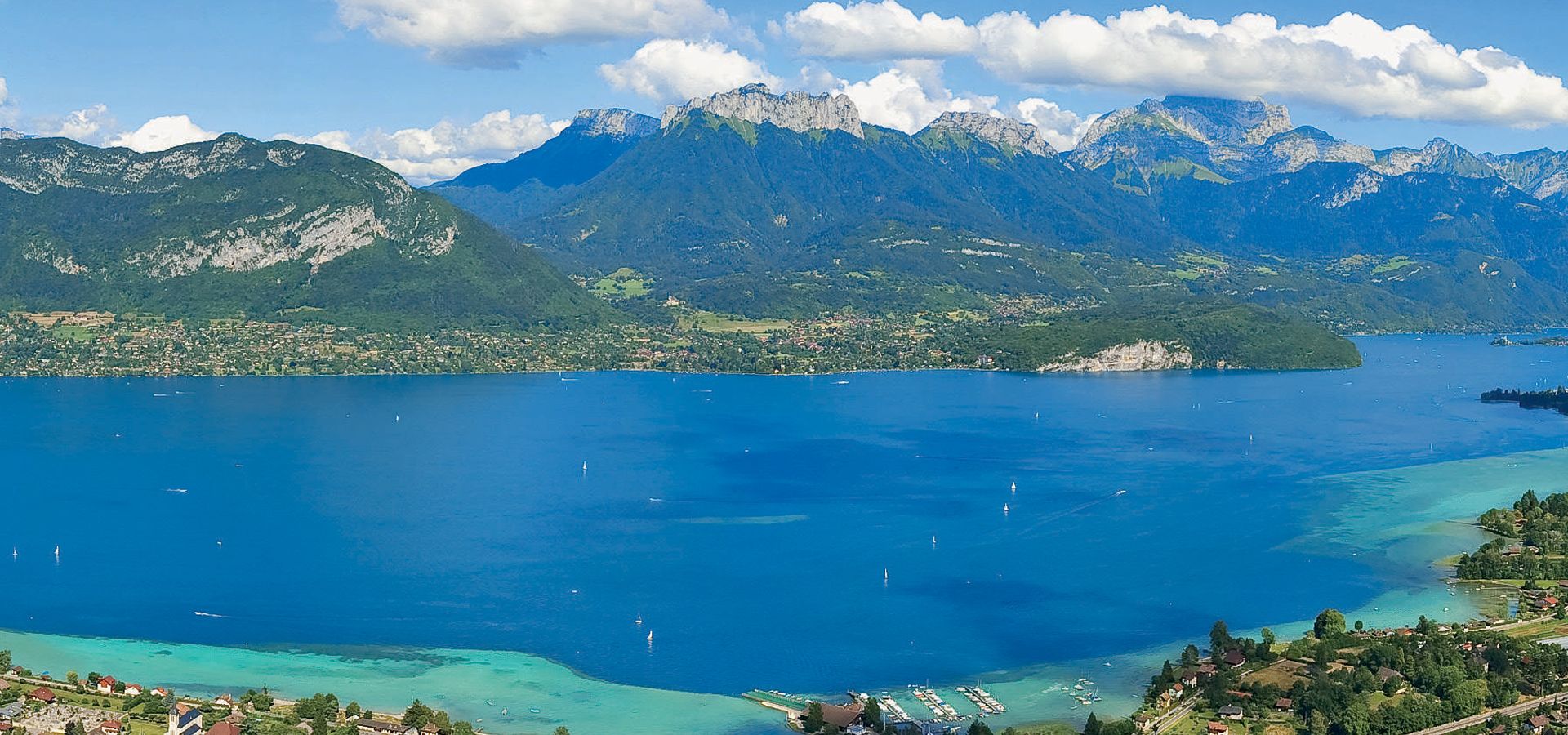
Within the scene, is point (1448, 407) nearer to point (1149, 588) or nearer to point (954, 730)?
point (1149, 588)

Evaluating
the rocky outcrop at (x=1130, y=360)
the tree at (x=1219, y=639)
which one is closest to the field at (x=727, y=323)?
the rocky outcrop at (x=1130, y=360)

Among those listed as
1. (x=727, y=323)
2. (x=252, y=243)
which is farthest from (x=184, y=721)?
(x=727, y=323)

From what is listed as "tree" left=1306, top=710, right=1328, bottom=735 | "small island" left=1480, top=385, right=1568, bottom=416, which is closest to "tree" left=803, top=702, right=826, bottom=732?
"tree" left=1306, top=710, right=1328, bottom=735

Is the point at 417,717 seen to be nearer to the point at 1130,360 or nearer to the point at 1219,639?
the point at 1219,639

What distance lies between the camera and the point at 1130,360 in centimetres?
16138

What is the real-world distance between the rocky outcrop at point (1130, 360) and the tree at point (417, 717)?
118 metres

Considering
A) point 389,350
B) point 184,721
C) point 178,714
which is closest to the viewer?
point 184,721

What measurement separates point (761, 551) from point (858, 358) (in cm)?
9036

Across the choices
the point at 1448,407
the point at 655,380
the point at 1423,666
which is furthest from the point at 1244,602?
the point at 655,380

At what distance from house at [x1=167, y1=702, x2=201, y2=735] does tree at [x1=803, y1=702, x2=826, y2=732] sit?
706 inches

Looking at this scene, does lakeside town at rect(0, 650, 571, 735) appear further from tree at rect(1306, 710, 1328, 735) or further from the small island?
the small island

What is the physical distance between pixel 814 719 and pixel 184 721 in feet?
Result: 60.6

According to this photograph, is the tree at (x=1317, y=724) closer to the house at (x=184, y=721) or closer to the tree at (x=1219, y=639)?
the tree at (x=1219, y=639)

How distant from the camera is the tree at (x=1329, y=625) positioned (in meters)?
55.3
